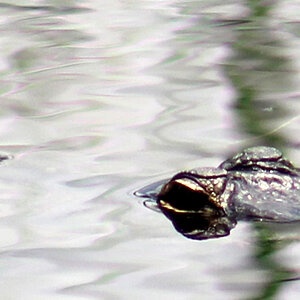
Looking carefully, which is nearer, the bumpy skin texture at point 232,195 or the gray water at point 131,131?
the gray water at point 131,131

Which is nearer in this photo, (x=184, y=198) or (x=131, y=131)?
(x=184, y=198)

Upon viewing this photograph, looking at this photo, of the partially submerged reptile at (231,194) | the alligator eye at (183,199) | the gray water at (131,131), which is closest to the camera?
the gray water at (131,131)

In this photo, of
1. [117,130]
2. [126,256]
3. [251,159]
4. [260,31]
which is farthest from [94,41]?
[126,256]

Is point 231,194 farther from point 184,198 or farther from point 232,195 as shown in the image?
point 184,198

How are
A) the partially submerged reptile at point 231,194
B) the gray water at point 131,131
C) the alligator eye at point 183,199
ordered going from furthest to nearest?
the alligator eye at point 183,199 → the partially submerged reptile at point 231,194 → the gray water at point 131,131

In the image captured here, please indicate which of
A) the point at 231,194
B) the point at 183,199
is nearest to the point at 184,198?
the point at 183,199
